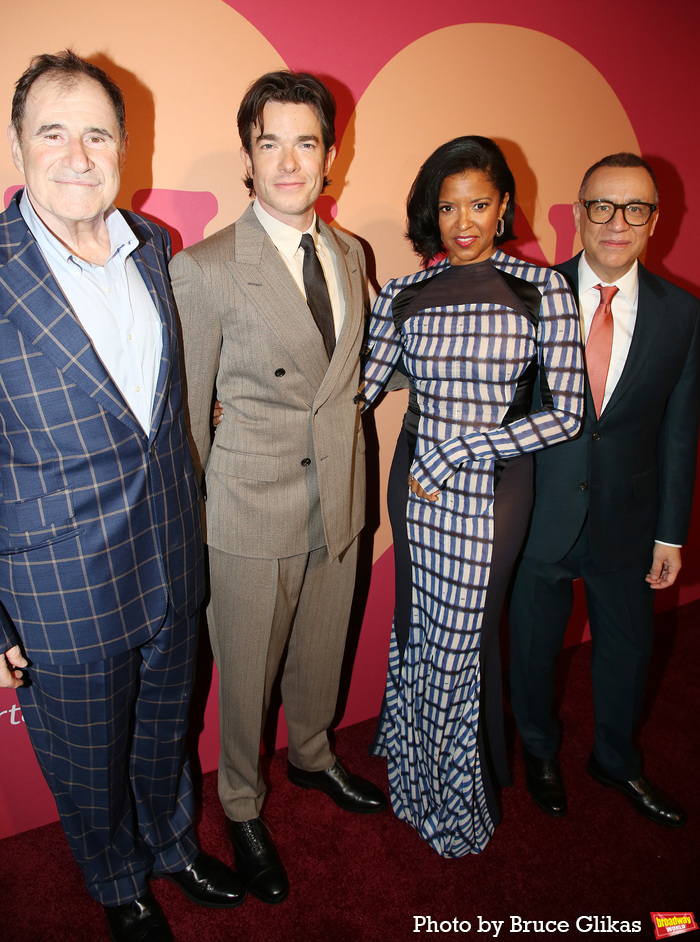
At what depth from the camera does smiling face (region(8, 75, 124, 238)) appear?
1.43 meters

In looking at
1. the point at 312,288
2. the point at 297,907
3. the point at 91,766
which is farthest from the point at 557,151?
the point at 297,907

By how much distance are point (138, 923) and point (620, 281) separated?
2.49 m

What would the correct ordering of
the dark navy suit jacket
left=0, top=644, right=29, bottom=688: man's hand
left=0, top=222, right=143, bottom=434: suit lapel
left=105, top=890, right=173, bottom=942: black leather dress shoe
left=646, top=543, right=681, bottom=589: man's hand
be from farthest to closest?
left=646, top=543, right=681, bottom=589: man's hand → the dark navy suit jacket → left=105, top=890, right=173, bottom=942: black leather dress shoe → left=0, top=644, right=29, bottom=688: man's hand → left=0, top=222, right=143, bottom=434: suit lapel

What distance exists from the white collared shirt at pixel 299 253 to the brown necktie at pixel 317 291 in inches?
0.6

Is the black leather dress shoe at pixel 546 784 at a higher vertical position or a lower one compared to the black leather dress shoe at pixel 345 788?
lower

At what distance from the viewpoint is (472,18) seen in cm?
234

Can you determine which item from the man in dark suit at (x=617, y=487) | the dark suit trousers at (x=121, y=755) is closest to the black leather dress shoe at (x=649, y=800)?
the man in dark suit at (x=617, y=487)

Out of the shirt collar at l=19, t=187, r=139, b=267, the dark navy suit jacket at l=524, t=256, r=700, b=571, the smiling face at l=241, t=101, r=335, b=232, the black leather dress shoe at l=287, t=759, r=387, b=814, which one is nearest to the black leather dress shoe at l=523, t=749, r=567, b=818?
the black leather dress shoe at l=287, t=759, r=387, b=814

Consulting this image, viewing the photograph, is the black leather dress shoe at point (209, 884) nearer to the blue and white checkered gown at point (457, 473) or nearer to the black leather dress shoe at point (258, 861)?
the black leather dress shoe at point (258, 861)

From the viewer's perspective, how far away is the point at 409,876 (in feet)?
7.14

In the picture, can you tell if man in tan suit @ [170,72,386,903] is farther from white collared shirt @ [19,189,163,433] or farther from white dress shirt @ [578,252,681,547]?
white dress shirt @ [578,252,681,547]

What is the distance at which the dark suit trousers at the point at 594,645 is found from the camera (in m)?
2.29

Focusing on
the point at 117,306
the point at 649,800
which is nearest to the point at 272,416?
the point at 117,306

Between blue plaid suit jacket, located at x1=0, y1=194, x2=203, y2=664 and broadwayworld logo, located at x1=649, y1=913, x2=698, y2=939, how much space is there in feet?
5.88
